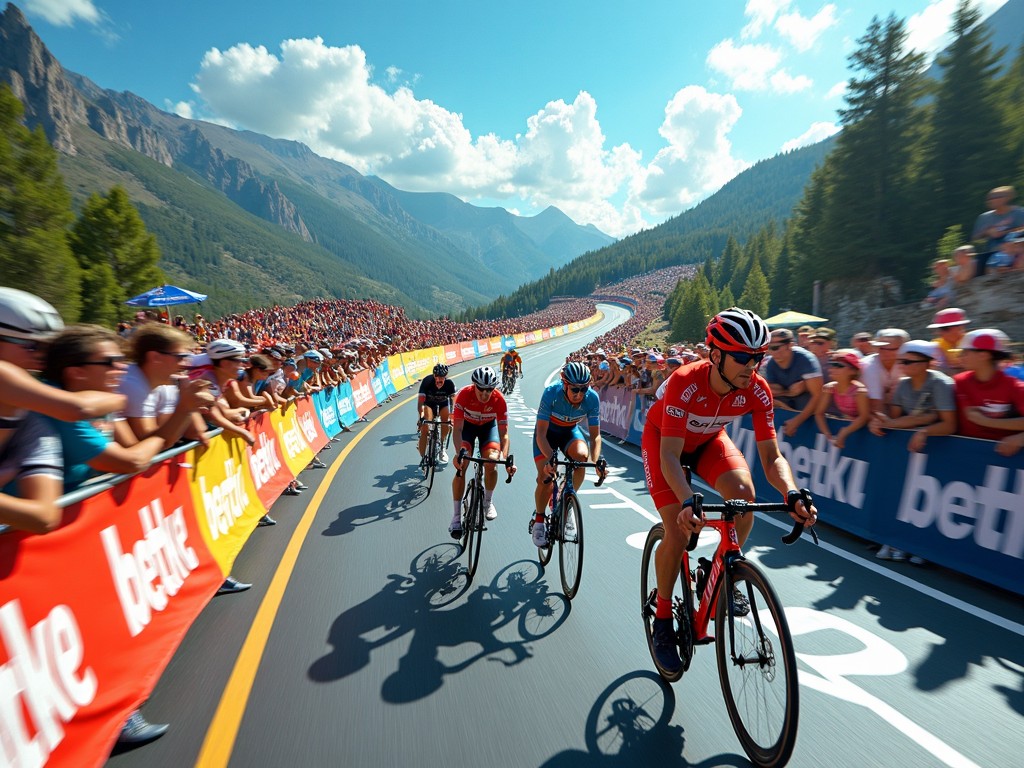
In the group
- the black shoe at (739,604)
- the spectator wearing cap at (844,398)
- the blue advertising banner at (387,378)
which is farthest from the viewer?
the blue advertising banner at (387,378)

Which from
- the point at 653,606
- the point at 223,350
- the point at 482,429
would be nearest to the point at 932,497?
the point at 653,606

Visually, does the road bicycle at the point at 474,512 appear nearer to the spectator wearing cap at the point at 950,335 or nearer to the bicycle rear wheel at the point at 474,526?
the bicycle rear wheel at the point at 474,526

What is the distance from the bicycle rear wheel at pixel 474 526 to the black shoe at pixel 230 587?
6.60 feet

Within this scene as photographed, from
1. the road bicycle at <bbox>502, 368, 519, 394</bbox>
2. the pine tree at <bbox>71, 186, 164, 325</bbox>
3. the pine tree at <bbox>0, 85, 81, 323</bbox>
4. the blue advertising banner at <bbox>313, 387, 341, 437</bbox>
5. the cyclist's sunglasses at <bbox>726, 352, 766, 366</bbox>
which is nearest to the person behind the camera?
the cyclist's sunglasses at <bbox>726, 352, 766, 366</bbox>

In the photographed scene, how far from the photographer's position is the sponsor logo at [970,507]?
4320 millimetres

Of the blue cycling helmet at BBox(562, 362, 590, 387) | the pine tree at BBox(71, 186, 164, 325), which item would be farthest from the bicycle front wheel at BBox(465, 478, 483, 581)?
the pine tree at BBox(71, 186, 164, 325)

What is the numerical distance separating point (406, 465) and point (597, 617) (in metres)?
6.05

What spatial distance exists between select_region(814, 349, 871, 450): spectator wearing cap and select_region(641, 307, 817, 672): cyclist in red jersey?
10.8 ft

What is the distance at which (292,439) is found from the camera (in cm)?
885

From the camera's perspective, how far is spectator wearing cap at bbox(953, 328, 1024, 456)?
Answer: 15.1 feet

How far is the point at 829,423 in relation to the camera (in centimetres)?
648

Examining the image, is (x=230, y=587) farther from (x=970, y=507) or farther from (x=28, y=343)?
(x=970, y=507)

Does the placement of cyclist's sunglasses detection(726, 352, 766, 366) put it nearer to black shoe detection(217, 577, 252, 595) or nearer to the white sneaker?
the white sneaker

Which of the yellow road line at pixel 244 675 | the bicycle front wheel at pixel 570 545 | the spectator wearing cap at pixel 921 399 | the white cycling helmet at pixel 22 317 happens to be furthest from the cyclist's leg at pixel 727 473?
the white cycling helmet at pixel 22 317
